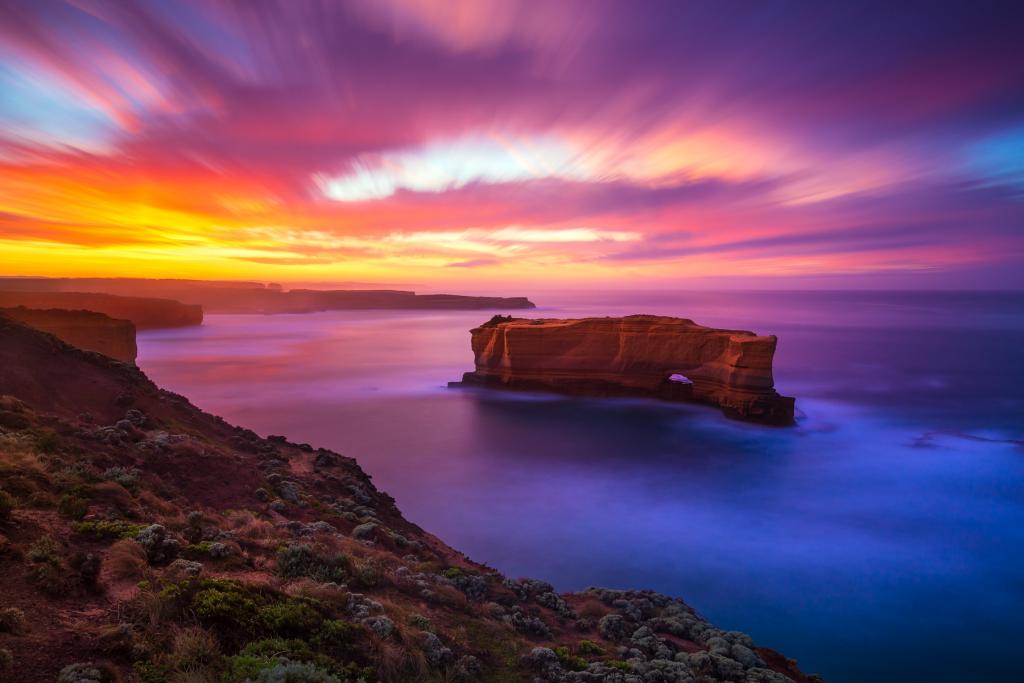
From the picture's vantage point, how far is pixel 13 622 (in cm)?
490

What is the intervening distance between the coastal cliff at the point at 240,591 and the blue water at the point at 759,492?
4.59 meters

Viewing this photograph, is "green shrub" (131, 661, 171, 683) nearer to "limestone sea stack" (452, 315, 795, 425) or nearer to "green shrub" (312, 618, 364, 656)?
"green shrub" (312, 618, 364, 656)

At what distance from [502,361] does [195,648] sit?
3782 cm

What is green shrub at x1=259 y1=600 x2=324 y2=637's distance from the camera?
5918mm

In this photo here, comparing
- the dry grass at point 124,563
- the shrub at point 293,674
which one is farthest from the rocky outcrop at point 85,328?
the shrub at point 293,674

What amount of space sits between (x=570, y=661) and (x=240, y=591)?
507 cm

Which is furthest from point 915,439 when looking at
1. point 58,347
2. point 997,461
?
point 58,347

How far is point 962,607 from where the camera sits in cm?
1491

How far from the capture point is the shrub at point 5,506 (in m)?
6.85

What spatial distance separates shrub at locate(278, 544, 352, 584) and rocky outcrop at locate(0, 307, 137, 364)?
99.9ft

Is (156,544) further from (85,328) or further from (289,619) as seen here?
(85,328)

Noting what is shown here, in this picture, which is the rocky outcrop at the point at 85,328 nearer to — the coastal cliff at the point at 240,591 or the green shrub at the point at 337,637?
the coastal cliff at the point at 240,591

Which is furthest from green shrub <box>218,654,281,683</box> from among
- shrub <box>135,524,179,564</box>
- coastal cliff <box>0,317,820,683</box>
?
shrub <box>135,524,179,564</box>

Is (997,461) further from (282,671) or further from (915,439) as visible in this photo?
(282,671)
